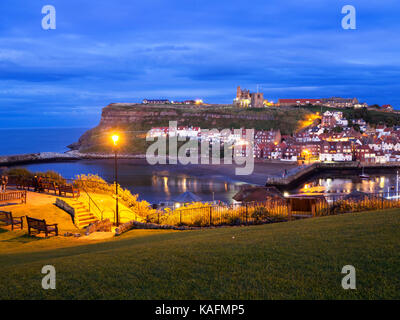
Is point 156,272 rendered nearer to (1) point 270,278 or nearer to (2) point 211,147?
(1) point 270,278

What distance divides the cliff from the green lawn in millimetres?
116132

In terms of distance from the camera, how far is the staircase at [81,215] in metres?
15.2

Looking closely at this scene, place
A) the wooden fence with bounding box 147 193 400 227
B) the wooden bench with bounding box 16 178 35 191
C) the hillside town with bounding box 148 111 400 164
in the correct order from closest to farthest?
the wooden fence with bounding box 147 193 400 227 < the wooden bench with bounding box 16 178 35 191 < the hillside town with bounding box 148 111 400 164

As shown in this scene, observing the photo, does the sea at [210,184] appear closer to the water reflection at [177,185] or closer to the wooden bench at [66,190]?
the water reflection at [177,185]

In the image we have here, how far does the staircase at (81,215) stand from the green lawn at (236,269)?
616 centimetres

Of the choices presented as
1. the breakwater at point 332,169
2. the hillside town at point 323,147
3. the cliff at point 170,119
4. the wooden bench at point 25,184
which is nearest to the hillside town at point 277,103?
the cliff at point 170,119

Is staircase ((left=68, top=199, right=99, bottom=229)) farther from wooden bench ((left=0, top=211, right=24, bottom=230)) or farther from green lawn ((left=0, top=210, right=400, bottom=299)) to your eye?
green lawn ((left=0, top=210, right=400, bottom=299))

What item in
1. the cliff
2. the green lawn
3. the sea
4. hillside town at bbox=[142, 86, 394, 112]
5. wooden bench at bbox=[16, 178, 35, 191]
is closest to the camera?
the green lawn

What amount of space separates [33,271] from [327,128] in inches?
5004

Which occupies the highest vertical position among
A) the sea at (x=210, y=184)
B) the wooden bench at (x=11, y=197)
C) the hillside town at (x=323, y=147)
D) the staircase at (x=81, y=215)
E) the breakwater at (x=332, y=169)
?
the hillside town at (x=323, y=147)

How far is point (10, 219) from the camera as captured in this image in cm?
A: 1382

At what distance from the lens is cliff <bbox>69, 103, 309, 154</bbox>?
134500mm

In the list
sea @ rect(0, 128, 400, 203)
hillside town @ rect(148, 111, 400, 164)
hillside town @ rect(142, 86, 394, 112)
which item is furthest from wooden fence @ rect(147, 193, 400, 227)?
hillside town @ rect(142, 86, 394, 112)

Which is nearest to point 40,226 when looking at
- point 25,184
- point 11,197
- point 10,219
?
point 10,219
